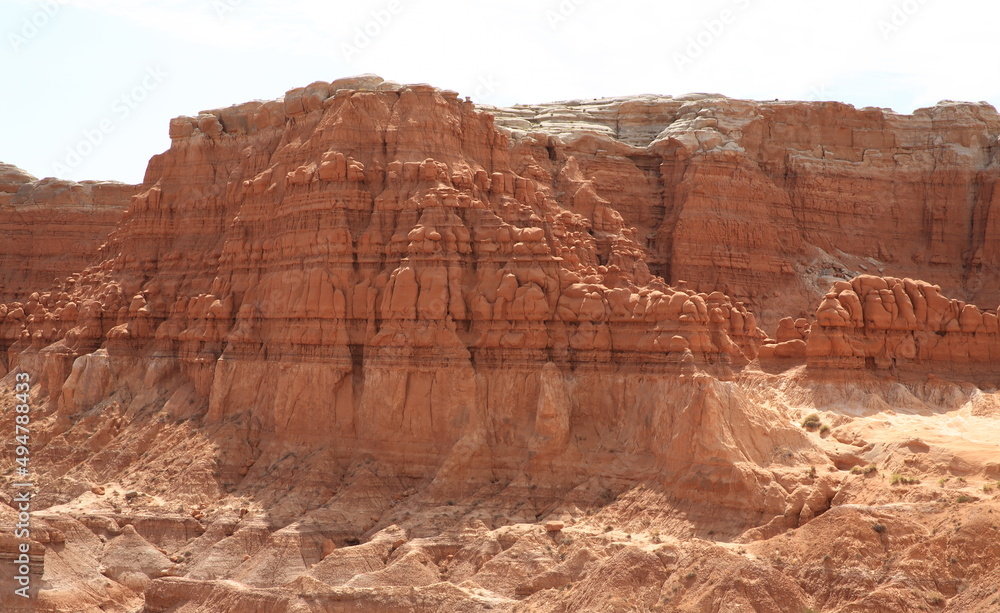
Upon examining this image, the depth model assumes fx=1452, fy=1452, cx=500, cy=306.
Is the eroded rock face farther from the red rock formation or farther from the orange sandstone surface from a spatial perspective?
the red rock formation

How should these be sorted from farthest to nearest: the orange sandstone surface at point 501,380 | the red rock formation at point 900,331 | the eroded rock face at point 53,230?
the eroded rock face at point 53,230 → the red rock formation at point 900,331 → the orange sandstone surface at point 501,380

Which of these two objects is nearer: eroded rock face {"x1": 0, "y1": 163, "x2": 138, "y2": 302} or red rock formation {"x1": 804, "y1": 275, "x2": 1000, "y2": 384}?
red rock formation {"x1": 804, "y1": 275, "x2": 1000, "y2": 384}

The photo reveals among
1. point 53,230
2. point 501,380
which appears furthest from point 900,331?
point 53,230

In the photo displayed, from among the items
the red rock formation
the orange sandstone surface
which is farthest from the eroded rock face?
the red rock formation

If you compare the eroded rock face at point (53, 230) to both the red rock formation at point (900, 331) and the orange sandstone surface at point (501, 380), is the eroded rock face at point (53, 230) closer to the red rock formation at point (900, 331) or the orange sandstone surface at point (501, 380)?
the orange sandstone surface at point (501, 380)

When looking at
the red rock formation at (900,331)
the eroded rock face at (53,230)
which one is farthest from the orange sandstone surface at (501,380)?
the eroded rock face at (53,230)

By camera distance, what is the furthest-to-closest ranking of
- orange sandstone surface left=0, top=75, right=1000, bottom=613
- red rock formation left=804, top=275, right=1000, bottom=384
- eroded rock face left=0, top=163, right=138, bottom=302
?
1. eroded rock face left=0, top=163, right=138, bottom=302
2. red rock formation left=804, top=275, right=1000, bottom=384
3. orange sandstone surface left=0, top=75, right=1000, bottom=613

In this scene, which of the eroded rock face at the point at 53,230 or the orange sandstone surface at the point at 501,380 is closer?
the orange sandstone surface at the point at 501,380

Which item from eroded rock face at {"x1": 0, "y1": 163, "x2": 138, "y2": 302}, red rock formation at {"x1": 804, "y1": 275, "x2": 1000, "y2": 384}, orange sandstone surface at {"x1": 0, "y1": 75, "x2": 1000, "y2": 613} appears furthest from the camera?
eroded rock face at {"x1": 0, "y1": 163, "x2": 138, "y2": 302}

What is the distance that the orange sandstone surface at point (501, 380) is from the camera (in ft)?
139

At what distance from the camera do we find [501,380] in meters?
49.5

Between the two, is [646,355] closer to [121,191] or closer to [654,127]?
[654,127]

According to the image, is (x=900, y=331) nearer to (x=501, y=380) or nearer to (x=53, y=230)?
(x=501, y=380)

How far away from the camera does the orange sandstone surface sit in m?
42.2
